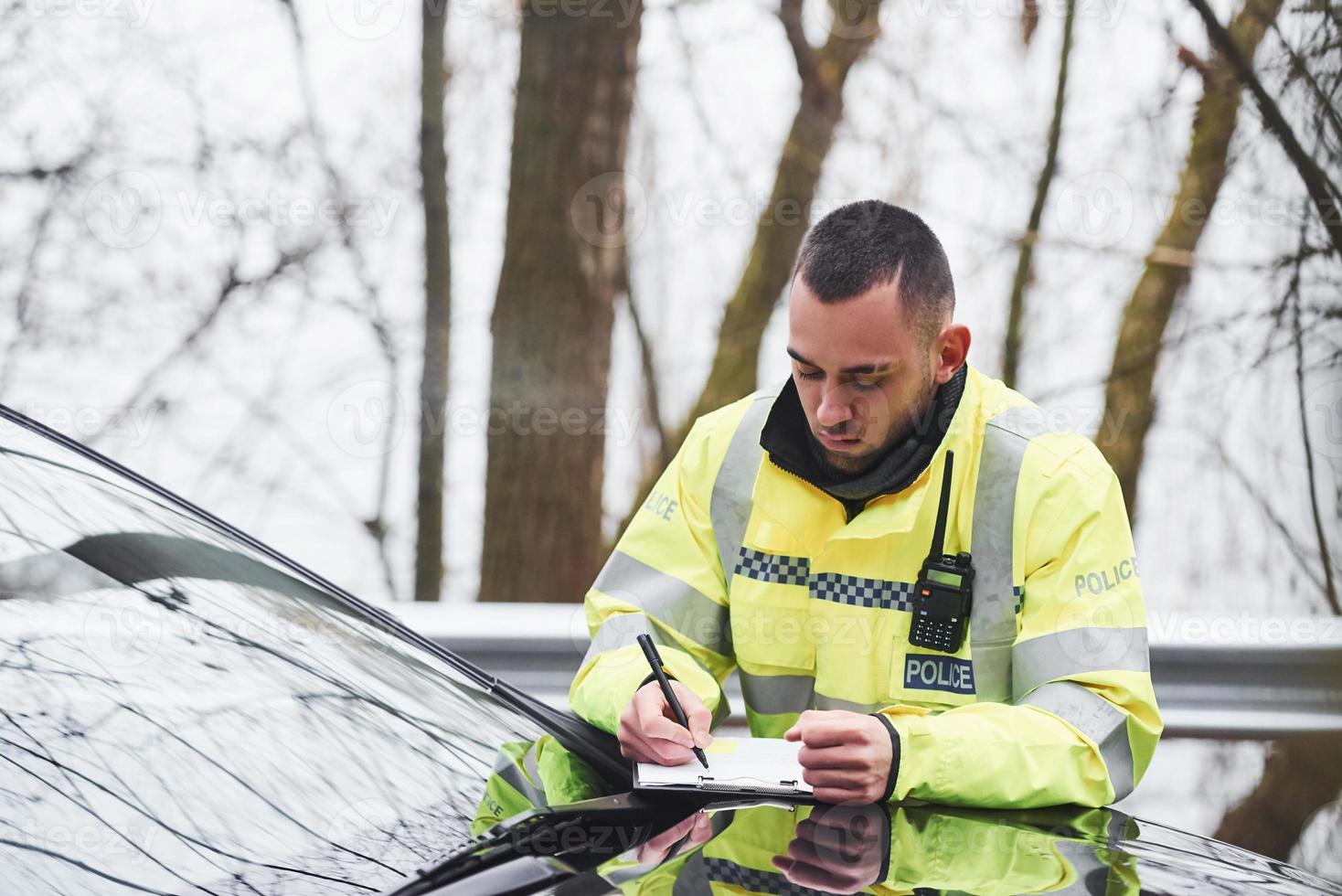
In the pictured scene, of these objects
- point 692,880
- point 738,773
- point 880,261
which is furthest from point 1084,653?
point 692,880

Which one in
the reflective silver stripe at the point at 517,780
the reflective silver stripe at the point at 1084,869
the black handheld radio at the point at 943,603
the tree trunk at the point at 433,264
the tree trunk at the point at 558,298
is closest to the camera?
the reflective silver stripe at the point at 1084,869

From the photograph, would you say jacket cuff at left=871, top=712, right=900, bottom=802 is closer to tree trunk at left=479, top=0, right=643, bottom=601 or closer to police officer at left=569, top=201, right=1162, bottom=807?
police officer at left=569, top=201, right=1162, bottom=807

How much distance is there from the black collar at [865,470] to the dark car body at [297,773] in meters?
0.54

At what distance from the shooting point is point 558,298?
4.57m

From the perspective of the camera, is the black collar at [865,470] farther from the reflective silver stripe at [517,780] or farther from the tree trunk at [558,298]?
the tree trunk at [558,298]

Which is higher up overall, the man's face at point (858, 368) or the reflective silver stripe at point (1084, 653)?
the man's face at point (858, 368)

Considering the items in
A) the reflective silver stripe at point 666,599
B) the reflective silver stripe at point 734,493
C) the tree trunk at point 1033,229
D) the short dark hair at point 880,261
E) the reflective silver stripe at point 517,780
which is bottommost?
the reflective silver stripe at point 517,780

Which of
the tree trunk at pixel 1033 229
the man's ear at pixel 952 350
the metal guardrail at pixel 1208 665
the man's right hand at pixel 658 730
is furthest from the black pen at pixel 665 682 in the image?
the tree trunk at pixel 1033 229

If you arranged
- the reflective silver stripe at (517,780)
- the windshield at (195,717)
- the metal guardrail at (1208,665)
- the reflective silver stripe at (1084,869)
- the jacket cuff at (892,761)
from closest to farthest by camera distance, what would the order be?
the windshield at (195,717), the reflective silver stripe at (1084,869), the reflective silver stripe at (517,780), the jacket cuff at (892,761), the metal guardrail at (1208,665)

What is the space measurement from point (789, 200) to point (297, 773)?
3.82 metres

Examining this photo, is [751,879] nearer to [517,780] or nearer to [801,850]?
[801,850]

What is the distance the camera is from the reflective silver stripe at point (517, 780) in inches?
58.7

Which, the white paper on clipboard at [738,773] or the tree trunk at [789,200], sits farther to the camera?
the tree trunk at [789,200]

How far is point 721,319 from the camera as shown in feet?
16.3
